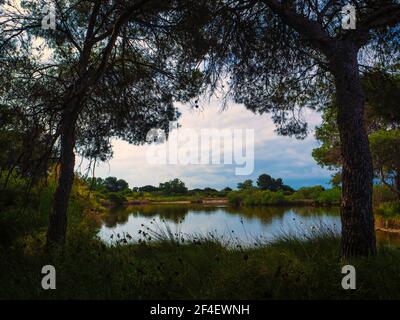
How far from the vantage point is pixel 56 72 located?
32.8 ft

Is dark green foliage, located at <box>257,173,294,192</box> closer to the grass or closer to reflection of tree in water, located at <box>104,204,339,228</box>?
reflection of tree in water, located at <box>104,204,339,228</box>

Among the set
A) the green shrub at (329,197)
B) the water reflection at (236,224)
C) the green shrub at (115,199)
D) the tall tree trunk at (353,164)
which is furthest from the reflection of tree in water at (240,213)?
the green shrub at (115,199)

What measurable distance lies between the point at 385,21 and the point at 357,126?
73.9 inches

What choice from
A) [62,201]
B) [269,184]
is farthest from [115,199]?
[62,201]

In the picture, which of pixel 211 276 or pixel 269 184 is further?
pixel 269 184

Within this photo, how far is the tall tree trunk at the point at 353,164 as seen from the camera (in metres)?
5.51

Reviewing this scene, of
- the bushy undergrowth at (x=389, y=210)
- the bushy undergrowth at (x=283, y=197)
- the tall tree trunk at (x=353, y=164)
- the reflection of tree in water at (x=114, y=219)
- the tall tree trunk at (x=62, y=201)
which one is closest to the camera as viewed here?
the tall tree trunk at (x=353, y=164)

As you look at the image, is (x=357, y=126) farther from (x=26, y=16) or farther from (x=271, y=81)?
(x=26, y=16)

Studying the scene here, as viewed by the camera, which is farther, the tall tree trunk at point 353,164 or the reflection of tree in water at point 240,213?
the reflection of tree in water at point 240,213

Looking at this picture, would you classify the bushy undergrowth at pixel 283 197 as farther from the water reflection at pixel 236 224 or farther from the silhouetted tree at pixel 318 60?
the silhouetted tree at pixel 318 60

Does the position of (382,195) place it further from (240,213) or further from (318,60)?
(318,60)

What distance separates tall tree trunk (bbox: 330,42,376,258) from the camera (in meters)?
5.51

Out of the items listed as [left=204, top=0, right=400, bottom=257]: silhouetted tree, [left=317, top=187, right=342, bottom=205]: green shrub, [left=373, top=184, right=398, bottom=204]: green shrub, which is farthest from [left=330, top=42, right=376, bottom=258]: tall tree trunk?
[left=317, top=187, right=342, bottom=205]: green shrub

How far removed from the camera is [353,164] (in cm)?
566
